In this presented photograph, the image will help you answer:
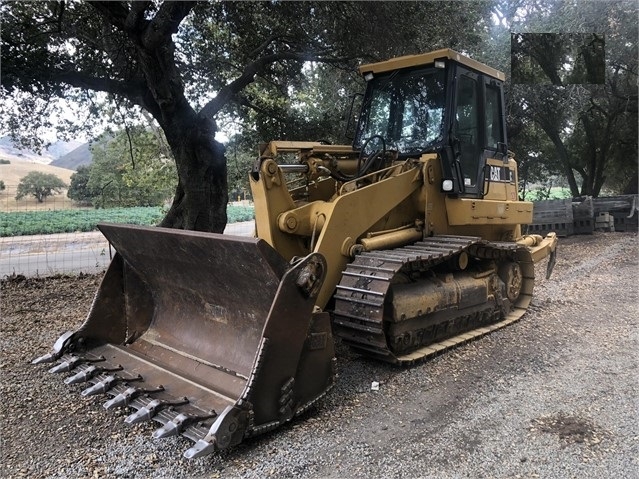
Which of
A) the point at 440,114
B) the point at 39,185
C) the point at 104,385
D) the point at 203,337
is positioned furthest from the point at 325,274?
the point at 39,185

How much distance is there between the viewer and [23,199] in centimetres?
1734

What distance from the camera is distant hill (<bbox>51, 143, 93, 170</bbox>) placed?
93.6ft

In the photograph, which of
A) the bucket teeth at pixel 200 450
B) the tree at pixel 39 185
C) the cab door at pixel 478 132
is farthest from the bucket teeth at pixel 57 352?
the tree at pixel 39 185

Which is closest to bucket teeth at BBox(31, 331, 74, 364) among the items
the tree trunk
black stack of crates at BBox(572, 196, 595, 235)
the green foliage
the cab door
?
the cab door

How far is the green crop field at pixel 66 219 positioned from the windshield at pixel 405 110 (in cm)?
1496

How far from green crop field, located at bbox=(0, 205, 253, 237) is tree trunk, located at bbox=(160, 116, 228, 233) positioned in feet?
37.7

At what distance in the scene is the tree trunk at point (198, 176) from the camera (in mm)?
8023

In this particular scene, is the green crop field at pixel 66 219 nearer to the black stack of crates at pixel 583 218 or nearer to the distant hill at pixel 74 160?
the distant hill at pixel 74 160

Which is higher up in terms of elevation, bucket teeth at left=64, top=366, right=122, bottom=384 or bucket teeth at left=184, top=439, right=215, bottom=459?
bucket teeth at left=64, top=366, right=122, bottom=384

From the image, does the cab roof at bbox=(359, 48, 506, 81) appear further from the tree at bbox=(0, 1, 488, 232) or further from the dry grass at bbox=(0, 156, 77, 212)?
the dry grass at bbox=(0, 156, 77, 212)

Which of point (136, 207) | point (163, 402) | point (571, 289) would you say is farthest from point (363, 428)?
point (136, 207)

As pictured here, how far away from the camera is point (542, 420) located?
342 cm

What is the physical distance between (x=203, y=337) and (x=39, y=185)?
60.2 feet

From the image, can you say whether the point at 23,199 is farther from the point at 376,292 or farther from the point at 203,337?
the point at 376,292
